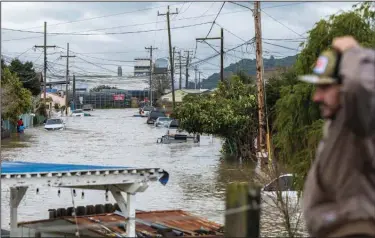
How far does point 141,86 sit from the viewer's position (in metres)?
155

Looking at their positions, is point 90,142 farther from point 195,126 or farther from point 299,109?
point 299,109

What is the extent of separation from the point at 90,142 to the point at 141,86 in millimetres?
→ 110657

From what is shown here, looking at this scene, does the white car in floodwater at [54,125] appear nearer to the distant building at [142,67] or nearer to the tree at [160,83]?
the distant building at [142,67]

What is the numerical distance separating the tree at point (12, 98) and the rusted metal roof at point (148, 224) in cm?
3637

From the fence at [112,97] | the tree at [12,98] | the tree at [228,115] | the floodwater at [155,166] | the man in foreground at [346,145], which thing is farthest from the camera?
the fence at [112,97]

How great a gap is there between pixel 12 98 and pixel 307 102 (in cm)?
4112

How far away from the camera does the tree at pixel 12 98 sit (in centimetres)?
4856

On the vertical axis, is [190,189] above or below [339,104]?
below

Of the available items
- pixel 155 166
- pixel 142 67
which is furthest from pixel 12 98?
pixel 142 67

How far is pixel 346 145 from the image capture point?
3.24m

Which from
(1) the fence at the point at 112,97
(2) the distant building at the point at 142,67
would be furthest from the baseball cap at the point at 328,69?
(1) the fence at the point at 112,97

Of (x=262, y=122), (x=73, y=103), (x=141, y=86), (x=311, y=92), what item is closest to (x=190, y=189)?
(x=262, y=122)

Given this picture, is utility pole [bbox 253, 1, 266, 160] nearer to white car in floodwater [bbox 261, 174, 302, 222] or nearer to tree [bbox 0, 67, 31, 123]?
white car in floodwater [bbox 261, 174, 302, 222]

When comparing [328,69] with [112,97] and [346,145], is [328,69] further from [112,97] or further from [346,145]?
[112,97]
